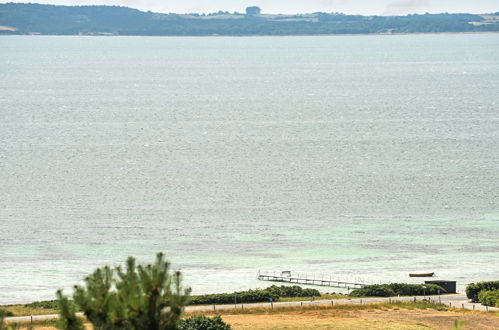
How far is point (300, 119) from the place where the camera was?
158m

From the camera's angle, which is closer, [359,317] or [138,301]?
[138,301]

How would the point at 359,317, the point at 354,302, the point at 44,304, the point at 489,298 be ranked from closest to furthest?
the point at 359,317
the point at 489,298
the point at 354,302
the point at 44,304

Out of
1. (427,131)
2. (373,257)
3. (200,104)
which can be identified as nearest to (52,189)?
(373,257)

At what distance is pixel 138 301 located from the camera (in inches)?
863

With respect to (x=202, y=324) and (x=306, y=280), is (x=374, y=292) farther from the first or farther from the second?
(x=202, y=324)

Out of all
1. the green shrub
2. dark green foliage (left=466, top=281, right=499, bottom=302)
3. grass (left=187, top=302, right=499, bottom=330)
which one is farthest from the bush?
the green shrub

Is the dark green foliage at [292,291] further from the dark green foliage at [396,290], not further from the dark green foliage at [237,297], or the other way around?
the dark green foliage at [396,290]

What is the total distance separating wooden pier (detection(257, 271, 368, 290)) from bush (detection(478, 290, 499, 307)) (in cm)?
819

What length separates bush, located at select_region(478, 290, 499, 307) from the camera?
52.0 meters

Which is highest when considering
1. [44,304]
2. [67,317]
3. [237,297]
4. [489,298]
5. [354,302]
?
[489,298]

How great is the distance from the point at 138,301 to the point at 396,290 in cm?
3593

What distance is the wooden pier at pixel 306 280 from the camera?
59906 mm

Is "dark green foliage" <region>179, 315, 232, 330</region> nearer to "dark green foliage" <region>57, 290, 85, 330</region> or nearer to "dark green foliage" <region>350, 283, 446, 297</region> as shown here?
"dark green foliage" <region>350, 283, 446, 297</region>

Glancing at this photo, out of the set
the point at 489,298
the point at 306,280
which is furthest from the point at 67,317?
the point at 306,280
